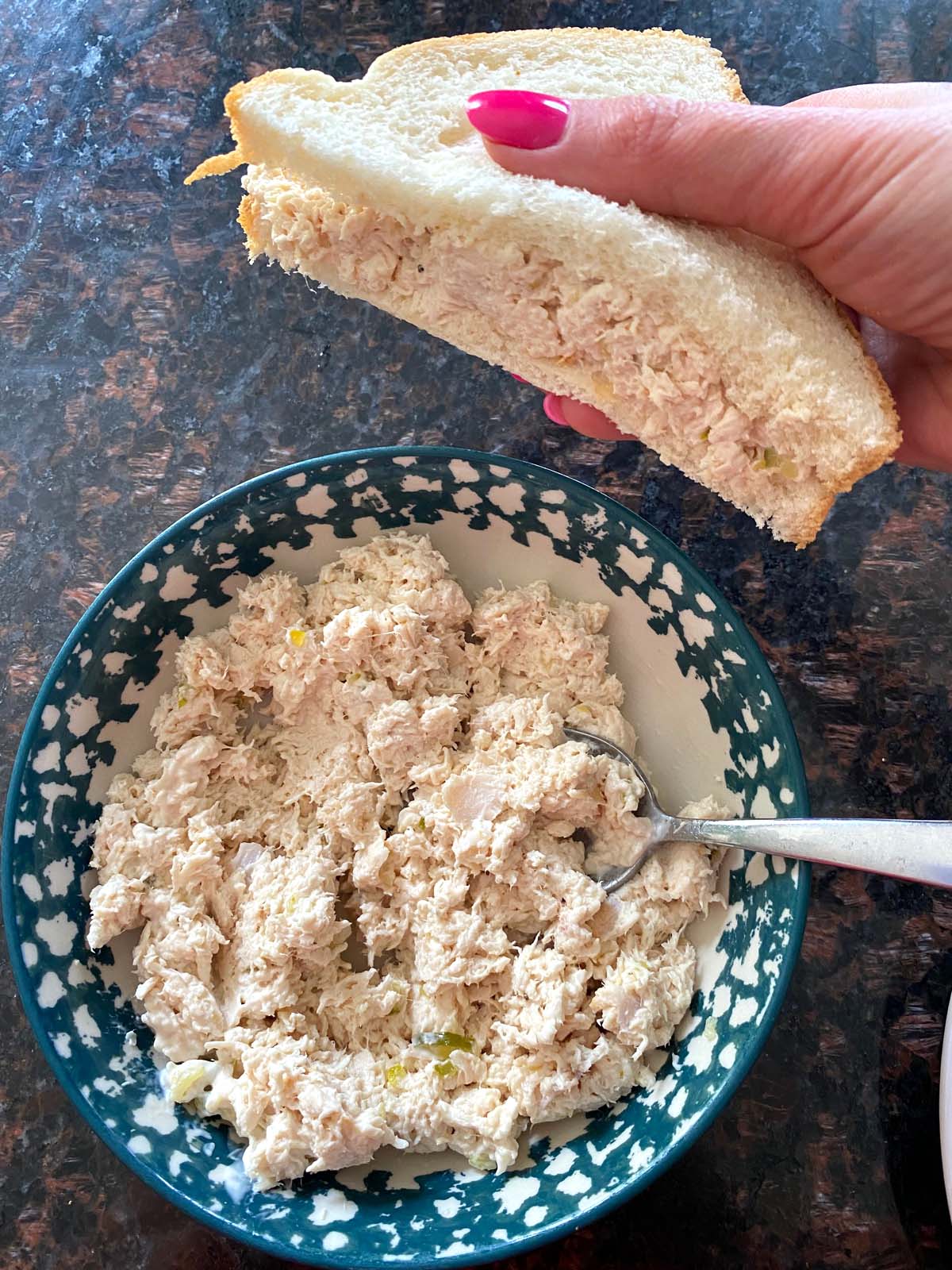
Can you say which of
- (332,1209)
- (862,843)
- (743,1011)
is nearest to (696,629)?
(862,843)

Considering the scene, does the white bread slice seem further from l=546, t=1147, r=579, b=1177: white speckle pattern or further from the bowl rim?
l=546, t=1147, r=579, b=1177: white speckle pattern

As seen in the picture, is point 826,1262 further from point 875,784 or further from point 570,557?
→ point 570,557

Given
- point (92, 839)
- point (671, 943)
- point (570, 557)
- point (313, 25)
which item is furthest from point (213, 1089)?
point (313, 25)

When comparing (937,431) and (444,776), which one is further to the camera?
(937,431)

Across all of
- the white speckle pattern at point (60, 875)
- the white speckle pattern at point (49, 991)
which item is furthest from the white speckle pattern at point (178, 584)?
the white speckle pattern at point (49, 991)

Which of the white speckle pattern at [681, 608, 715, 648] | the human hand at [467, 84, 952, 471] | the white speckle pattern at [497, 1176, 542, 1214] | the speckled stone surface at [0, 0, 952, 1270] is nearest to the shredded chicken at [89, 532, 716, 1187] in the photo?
the white speckle pattern at [497, 1176, 542, 1214]

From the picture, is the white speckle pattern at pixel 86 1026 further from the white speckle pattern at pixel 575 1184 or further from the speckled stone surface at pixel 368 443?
the white speckle pattern at pixel 575 1184

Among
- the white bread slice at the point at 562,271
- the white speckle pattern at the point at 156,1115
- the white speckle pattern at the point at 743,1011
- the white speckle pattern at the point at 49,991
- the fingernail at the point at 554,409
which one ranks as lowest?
the white speckle pattern at the point at 156,1115

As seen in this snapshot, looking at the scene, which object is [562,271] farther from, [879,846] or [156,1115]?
[156,1115]
